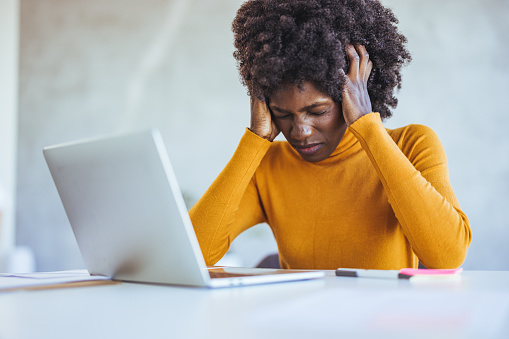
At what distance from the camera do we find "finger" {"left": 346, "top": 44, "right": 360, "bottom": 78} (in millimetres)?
1243

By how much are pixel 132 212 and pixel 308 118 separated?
658 mm

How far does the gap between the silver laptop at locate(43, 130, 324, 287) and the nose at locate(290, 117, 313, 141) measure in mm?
509

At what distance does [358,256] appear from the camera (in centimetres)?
129

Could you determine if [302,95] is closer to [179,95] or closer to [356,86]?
[356,86]

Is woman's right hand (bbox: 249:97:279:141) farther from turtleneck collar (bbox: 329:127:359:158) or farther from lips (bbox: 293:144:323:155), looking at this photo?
turtleneck collar (bbox: 329:127:359:158)

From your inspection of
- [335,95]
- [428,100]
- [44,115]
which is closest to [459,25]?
[428,100]

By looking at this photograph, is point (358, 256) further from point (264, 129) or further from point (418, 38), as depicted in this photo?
point (418, 38)

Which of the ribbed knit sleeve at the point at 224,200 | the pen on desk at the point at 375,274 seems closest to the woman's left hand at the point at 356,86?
the ribbed knit sleeve at the point at 224,200

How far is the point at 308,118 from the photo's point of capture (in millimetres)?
1242

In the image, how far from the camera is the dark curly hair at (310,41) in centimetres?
120

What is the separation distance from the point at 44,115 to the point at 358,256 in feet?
10.6

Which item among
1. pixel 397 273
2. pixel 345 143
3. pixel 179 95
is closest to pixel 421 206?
pixel 397 273

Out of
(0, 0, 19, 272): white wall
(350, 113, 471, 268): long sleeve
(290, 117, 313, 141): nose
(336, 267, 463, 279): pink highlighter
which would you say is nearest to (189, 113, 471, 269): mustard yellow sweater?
(350, 113, 471, 268): long sleeve

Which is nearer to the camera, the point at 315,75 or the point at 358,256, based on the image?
the point at 315,75
